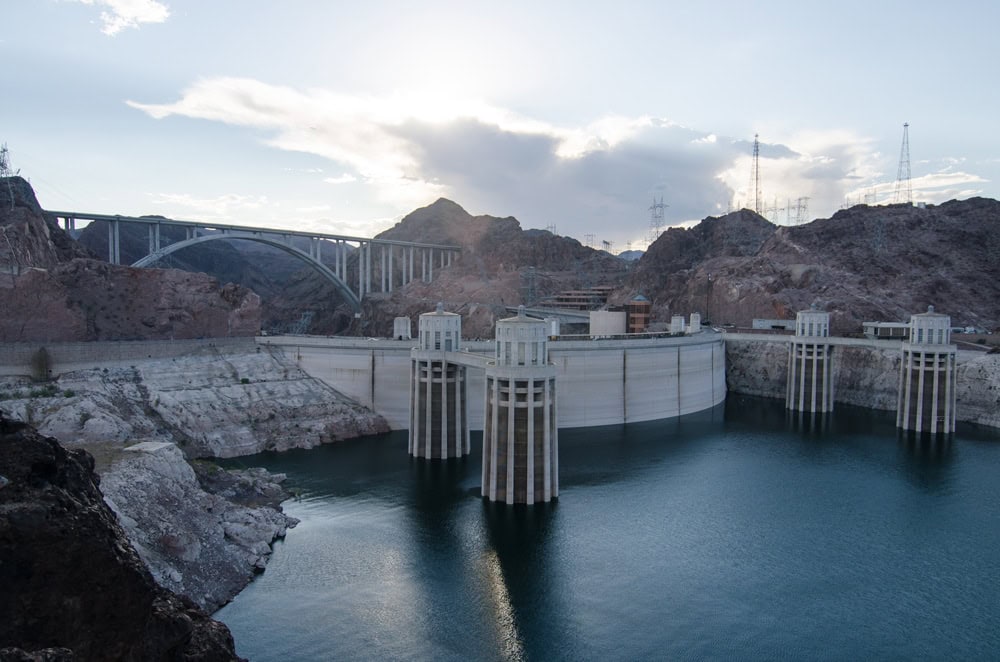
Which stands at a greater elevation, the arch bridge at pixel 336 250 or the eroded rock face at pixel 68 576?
the arch bridge at pixel 336 250

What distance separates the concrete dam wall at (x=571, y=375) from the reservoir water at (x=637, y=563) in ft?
32.5

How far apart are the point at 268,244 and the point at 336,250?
2809 cm

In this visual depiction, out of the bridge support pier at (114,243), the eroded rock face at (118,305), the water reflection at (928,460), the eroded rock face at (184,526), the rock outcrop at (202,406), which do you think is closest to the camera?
the eroded rock face at (184,526)

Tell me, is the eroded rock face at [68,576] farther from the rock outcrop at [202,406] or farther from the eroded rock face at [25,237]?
the eroded rock face at [25,237]

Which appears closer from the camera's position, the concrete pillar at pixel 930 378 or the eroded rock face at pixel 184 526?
Result: the eroded rock face at pixel 184 526

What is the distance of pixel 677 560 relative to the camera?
36125 mm

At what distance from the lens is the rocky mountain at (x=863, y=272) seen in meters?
96.2

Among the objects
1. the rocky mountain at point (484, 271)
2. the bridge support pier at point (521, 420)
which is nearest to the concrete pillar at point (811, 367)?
the bridge support pier at point (521, 420)

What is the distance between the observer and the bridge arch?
3634 inches

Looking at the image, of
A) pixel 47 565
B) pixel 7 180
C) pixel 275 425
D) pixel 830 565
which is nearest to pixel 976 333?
pixel 830 565

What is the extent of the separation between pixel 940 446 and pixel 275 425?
56.7 metres

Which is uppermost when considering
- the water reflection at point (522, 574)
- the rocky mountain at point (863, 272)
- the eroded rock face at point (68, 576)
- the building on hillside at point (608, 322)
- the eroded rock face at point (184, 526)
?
the rocky mountain at point (863, 272)

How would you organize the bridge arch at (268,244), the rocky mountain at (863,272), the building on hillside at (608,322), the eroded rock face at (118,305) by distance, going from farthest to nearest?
1. the rocky mountain at (863,272)
2. the bridge arch at (268,244)
3. the building on hillside at (608,322)
4. the eroded rock face at (118,305)

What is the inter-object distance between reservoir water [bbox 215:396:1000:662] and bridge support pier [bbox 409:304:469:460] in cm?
141
